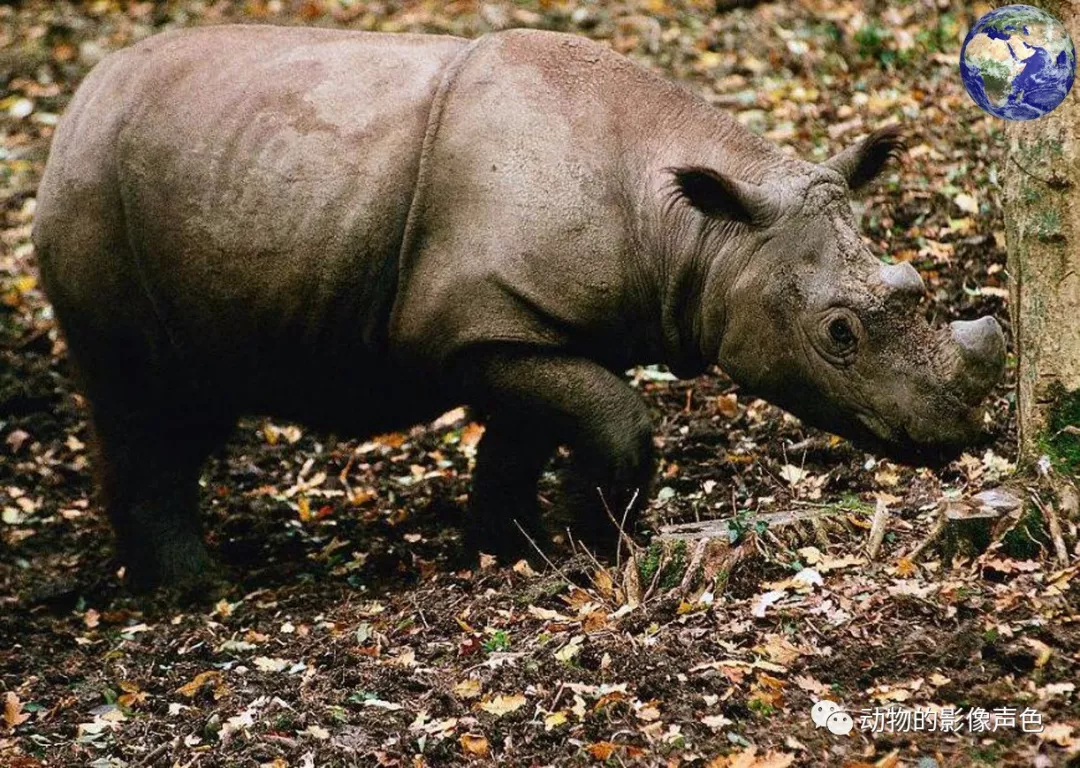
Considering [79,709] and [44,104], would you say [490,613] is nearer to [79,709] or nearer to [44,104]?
[79,709]

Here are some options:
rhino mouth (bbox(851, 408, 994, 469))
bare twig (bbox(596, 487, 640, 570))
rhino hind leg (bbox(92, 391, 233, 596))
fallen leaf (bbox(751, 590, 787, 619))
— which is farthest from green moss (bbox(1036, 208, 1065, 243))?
rhino hind leg (bbox(92, 391, 233, 596))

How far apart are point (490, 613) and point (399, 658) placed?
0.42 meters

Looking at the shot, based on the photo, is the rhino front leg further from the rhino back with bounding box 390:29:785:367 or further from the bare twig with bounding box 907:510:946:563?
the bare twig with bounding box 907:510:946:563

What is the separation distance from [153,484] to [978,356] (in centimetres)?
388

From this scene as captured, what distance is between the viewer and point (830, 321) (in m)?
5.69

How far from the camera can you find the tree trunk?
198 inches

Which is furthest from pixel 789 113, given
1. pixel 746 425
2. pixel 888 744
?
pixel 888 744

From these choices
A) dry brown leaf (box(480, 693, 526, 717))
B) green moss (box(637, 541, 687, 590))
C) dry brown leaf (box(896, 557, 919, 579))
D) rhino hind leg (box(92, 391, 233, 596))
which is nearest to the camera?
dry brown leaf (box(480, 693, 526, 717))

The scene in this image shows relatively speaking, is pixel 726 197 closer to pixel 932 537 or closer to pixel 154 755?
pixel 932 537

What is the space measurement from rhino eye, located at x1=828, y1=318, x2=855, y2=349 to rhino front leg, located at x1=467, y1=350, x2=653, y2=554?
87cm

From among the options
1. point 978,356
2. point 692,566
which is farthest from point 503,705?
point 978,356

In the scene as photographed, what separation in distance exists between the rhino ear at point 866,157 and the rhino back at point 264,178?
1.67m

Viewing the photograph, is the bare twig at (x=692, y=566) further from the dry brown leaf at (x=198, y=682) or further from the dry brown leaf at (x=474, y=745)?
the dry brown leaf at (x=198, y=682)

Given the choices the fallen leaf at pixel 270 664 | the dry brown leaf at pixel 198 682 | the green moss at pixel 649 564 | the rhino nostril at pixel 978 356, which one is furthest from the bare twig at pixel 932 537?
the dry brown leaf at pixel 198 682
